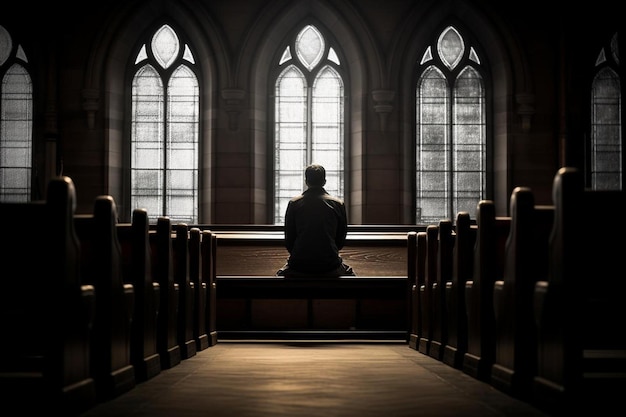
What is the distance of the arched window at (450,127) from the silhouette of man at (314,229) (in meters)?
5.42

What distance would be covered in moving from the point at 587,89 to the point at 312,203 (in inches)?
260

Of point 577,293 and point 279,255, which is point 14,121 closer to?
point 279,255

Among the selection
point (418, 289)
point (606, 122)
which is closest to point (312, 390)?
point (418, 289)

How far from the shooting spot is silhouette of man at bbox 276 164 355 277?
8953 millimetres

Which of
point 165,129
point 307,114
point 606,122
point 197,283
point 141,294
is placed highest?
point 307,114

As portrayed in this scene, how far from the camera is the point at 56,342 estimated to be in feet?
12.5

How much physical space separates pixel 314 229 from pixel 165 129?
19.8 ft

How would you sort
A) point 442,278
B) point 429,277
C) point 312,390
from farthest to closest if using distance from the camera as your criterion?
point 429,277 < point 442,278 < point 312,390

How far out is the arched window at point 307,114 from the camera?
14.4 meters

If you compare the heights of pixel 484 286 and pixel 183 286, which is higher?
pixel 484 286

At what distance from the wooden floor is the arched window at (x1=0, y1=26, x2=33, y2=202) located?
308 inches

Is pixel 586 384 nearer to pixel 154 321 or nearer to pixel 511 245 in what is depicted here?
pixel 511 245

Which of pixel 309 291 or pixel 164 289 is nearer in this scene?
pixel 164 289

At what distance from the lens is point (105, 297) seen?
14.8 ft
